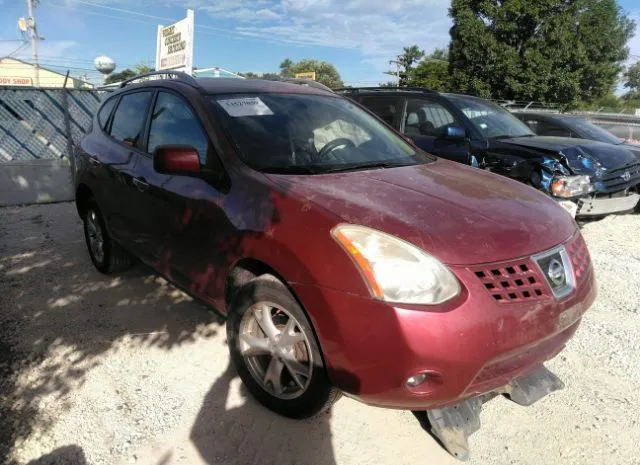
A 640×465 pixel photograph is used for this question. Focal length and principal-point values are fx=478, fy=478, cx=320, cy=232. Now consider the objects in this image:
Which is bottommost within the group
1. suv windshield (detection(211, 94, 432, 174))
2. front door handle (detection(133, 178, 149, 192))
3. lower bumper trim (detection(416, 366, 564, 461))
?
lower bumper trim (detection(416, 366, 564, 461))

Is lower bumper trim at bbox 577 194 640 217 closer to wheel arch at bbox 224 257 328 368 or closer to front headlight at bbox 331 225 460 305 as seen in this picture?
front headlight at bbox 331 225 460 305

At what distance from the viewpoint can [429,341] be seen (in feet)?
5.93

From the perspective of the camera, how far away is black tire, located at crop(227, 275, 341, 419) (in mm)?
2129

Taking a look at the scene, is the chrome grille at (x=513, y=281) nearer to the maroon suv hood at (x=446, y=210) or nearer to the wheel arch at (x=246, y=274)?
the maroon suv hood at (x=446, y=210)

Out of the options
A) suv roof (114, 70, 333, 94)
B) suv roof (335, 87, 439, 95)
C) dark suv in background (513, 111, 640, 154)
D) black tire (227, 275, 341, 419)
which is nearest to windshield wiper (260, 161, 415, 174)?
black tire (227, 275, 341, 419)

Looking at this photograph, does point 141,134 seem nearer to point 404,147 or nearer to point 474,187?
point 404,147

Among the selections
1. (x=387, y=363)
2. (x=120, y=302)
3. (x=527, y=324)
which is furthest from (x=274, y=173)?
(x=120, y=302)

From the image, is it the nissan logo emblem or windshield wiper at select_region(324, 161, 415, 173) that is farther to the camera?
windshield wiper at select_region(324, 161, 415, 173)

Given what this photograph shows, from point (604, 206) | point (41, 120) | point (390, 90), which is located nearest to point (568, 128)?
point (604, 206)

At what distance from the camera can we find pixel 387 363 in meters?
1.86

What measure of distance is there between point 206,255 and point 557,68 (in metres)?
33.3

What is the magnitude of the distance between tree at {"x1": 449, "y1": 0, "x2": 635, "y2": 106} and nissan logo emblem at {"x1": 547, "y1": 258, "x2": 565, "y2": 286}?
103ft

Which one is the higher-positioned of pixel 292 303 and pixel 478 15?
pixel 478 15

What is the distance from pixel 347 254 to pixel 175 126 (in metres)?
1.76
